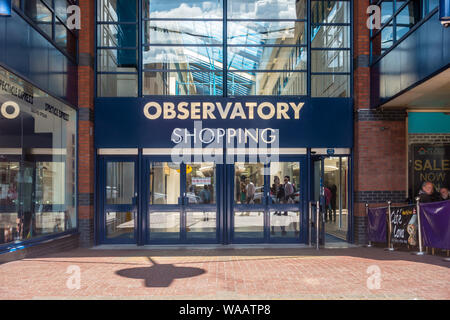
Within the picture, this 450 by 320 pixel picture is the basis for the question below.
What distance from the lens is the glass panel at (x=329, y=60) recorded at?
12.8 meters

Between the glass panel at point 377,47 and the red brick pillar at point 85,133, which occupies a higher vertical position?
the glass panel at point 377,47

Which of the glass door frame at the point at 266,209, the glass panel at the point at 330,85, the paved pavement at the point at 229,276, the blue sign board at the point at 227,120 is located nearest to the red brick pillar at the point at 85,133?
the blue sign board at the point at 227,120

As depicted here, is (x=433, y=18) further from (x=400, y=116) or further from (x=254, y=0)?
(x=254, y=0)

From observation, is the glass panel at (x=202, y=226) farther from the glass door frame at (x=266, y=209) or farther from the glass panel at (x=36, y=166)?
the glass panel at (x=36, y=166)

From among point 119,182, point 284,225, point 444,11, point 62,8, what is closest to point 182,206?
point 119,182

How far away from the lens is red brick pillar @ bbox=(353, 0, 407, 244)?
39.2ft

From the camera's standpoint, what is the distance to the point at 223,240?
1230cm

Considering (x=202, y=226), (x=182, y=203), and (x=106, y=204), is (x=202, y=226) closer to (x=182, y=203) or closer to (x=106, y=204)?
(x=182, y=203)

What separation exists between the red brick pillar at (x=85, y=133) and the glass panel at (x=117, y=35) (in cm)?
53

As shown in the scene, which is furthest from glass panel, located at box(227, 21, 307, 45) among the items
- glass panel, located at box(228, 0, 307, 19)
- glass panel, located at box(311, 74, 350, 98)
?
glass panel, located at box(311, 74, 350, 98)

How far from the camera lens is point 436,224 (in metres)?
9.58

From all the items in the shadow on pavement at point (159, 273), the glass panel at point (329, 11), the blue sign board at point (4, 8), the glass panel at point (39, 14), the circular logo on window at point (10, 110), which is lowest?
the shadow on pavement at point (159, 273)
